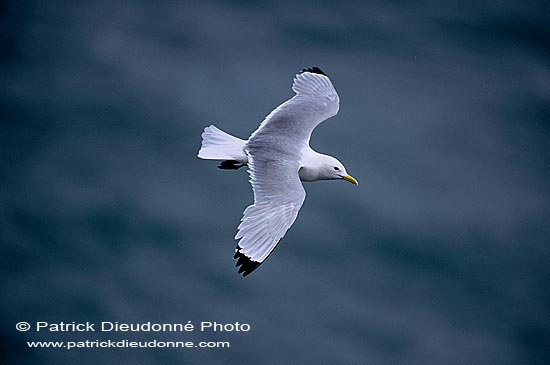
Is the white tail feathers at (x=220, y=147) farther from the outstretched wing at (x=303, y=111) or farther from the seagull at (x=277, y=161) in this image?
the outstretched wing at (x=303, y=111)

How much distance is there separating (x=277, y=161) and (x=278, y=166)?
7cm

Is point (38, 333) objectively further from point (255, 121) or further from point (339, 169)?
point (339, 169)

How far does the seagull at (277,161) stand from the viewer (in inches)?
234

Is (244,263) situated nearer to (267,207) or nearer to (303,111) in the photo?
(267,207)

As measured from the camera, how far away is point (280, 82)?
1130 centimetres

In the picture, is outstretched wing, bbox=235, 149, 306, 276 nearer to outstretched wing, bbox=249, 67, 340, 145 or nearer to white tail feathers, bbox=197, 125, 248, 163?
white tail feathers, bbox=197, 125, 248, 163

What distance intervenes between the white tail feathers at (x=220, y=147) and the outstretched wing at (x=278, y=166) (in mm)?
85

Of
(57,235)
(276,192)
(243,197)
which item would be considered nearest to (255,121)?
(243,197)

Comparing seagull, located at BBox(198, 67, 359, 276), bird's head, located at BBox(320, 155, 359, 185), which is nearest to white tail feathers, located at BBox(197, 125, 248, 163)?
seagull, located at BBox(198, 67, 359, 276)

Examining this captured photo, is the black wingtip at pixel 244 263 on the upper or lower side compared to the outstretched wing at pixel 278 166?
lower

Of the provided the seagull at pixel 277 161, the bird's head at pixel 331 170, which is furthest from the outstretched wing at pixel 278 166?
the bird's head at pixel 331 170

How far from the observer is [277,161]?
6.54 m

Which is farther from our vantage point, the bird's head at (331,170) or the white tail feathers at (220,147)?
the bird's head at (331,170)

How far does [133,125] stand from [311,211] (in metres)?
2.48
